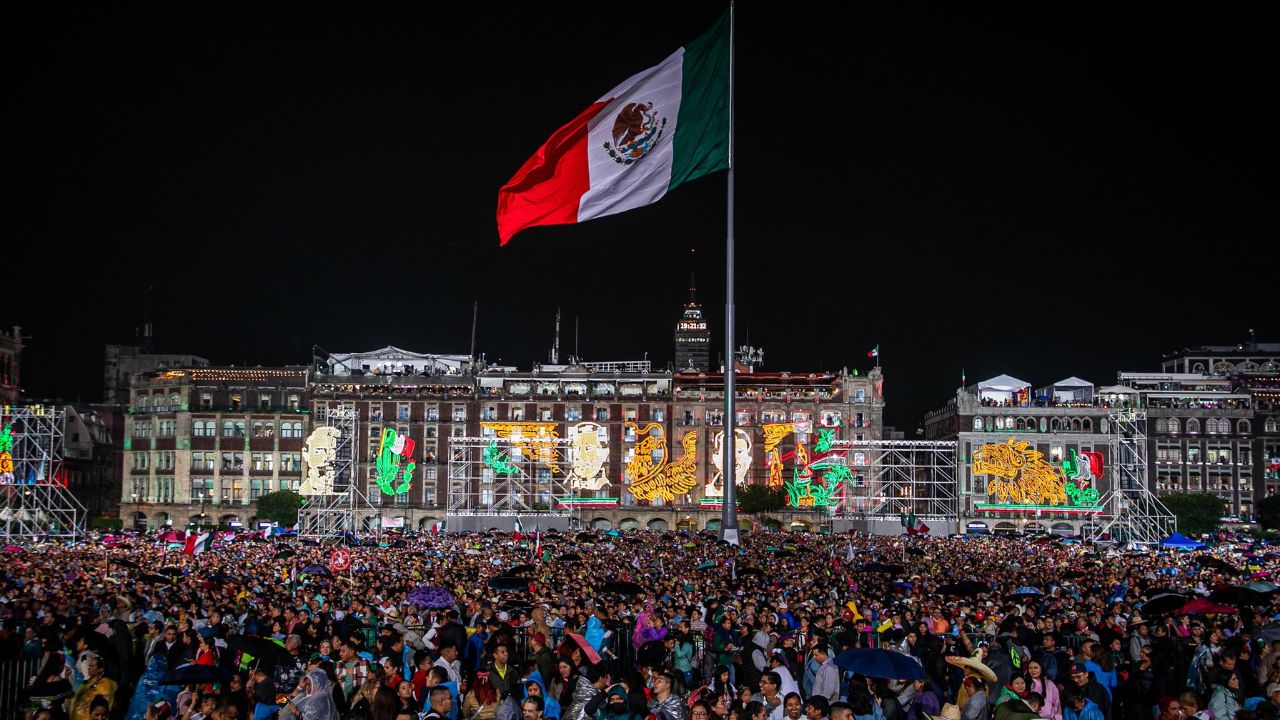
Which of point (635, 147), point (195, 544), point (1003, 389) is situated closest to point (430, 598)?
point (635, 147)

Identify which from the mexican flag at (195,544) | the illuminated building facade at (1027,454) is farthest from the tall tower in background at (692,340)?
the mexican flag at (195,544)

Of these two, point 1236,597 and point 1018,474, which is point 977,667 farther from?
point 1018,474

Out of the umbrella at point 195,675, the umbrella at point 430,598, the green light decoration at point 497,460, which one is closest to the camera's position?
the umbrella at point 195,675

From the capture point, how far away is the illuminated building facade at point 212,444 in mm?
102562

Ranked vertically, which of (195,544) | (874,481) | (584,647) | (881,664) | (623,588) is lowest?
(874,481)

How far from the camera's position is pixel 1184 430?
11606 centimetres

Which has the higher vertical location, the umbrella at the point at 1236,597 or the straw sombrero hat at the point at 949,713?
the straw sombrero hat at the point at 949,713

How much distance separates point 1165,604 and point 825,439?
2981 inches

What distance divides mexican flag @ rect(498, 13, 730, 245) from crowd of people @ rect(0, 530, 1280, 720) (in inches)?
335

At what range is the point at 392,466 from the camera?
309ft

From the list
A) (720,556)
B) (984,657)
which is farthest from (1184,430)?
(984,657)

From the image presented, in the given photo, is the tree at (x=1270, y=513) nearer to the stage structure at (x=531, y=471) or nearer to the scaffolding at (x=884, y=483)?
the scaffolding at (x=884, y=483)

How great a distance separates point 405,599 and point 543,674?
9.20 meters

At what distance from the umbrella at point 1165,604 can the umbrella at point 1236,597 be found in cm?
230
